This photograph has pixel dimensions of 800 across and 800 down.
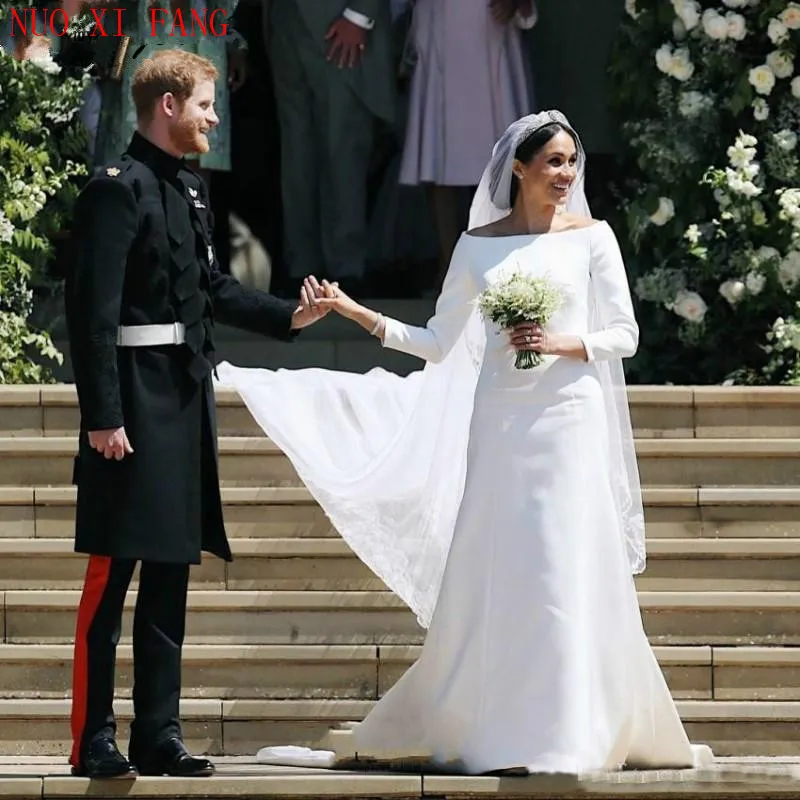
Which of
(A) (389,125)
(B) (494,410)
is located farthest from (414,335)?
(A) (389,125)

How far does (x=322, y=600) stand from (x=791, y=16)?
11.1 feet

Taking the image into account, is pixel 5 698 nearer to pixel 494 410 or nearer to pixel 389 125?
pixel 494 410

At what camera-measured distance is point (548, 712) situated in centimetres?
664

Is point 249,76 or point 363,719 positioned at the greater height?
point 249,76

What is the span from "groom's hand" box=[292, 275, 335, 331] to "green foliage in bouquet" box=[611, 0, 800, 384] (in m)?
2.84

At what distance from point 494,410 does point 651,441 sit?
58.9 inches

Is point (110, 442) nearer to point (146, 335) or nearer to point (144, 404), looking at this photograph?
point (144, 404)

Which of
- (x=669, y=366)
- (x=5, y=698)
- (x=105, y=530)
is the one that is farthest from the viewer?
(x=669, y=366)

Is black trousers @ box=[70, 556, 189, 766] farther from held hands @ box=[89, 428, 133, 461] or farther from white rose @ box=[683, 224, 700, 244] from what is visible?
white rose @ box=[683, 224, 700, 244]

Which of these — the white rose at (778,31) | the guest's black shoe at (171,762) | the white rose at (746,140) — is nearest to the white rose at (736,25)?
the white rose at (778,31)

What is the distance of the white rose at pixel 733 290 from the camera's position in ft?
31.3

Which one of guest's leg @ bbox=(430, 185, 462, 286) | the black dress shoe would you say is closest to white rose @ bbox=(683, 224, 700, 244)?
guest's leg @ bbox=(430, 185, 462, 286)

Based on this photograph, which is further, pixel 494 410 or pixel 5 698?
pixel 5 698

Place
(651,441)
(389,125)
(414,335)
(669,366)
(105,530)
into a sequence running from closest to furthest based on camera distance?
(105,530), (414,335), (651,441), (669,366), (389,125)
